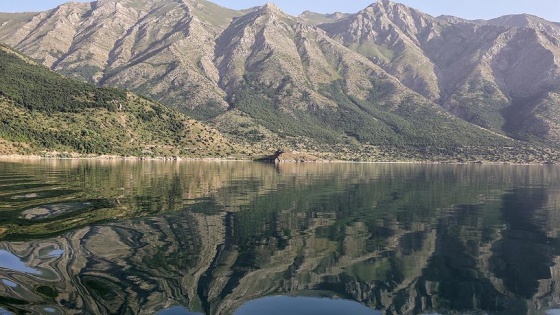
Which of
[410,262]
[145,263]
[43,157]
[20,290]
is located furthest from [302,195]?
[43,157]

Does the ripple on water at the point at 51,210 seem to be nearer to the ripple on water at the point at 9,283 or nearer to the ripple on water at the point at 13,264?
the ripple on water at the point at 13,264

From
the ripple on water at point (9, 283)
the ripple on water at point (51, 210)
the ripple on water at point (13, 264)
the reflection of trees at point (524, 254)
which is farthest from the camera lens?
the ripple on water at point (51, 210)

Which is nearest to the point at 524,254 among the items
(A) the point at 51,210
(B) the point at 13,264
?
(B) the point at 13,264

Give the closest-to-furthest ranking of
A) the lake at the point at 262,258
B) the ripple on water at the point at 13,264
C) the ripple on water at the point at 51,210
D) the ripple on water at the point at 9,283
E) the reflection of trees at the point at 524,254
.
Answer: the ripple on water at the point at 9,283 < the lake at the point at 262,258 < the ripple on water at the point at 13,264 < the reflection of trees at the point at 524,254 < the ripple on water at the point at 51,210

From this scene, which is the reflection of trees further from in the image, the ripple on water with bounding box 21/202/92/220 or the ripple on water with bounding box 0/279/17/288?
the ripple on water with bounding box 21/202/92/220

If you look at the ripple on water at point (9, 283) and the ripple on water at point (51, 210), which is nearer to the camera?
the ripple on water at point (9, 283)

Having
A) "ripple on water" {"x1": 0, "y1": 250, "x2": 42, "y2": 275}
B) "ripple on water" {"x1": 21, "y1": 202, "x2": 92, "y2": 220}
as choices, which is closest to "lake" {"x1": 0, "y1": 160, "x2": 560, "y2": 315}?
"ripple on water" {"x1": 0, "y1": 250, "x2": 42, "y2": 275}

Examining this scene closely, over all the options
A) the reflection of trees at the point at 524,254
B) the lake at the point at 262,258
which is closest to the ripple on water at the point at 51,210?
the lake at the point at 262,258

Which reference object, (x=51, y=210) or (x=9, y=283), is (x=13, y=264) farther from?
(x=51, y=210)

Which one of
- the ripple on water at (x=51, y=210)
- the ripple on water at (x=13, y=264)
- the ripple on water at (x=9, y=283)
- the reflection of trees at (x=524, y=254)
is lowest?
the reflection of trees at (x=524, y=254)

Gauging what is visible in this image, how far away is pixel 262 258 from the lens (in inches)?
1454

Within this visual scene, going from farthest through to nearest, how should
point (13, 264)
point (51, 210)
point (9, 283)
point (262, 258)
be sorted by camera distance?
point (51, 210), point (262, 258), point (13, 264), point (9, 283)

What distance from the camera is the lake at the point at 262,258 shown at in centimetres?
2745

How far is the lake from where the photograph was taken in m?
27.5
